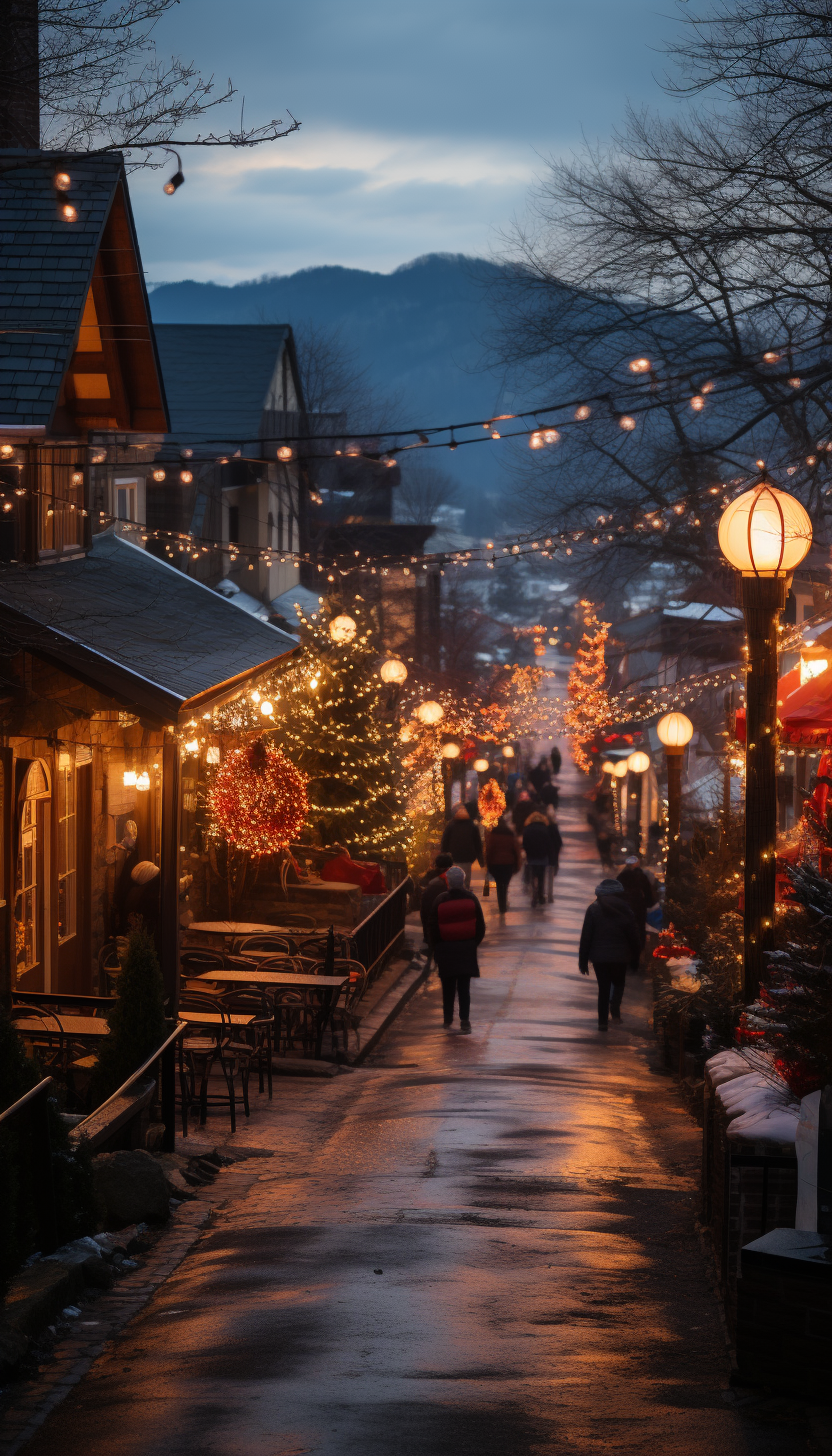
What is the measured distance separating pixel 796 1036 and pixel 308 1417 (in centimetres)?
217

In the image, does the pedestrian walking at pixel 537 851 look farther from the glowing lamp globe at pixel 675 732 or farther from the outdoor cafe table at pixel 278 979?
the outdoor cafe table at pixel 278 979

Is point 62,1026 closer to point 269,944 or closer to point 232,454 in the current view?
point 269,944

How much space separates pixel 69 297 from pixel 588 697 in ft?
54.5

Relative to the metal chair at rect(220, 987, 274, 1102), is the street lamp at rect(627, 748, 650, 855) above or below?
above

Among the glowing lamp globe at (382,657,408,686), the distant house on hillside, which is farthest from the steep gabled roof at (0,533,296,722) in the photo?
the distant house on hillside

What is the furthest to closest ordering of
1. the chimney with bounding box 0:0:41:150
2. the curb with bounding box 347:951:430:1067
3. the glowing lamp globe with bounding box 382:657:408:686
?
the glowing lamp globe with bounding box 382:657:408:686 → the curb with bounding box 347:951:430:1067 → the chimney with bounding box 0:0:41:150

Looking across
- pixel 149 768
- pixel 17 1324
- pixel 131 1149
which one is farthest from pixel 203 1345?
pixel 149 768

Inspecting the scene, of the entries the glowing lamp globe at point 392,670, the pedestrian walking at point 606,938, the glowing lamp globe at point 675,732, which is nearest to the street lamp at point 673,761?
the glowing lamp globe at point 675,732

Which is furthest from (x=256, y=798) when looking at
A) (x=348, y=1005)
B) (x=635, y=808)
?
(x=635, y=808)

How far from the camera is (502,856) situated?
26828 mm

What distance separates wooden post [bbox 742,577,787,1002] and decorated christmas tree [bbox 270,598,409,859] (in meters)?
13.6

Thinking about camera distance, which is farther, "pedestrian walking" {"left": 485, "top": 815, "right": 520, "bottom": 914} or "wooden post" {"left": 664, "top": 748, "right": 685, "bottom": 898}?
"pedestrian walking" {"left": 485, "top": 815, "right": 520, "bottom": 914}

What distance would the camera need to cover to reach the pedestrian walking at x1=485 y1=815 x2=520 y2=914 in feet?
86.9

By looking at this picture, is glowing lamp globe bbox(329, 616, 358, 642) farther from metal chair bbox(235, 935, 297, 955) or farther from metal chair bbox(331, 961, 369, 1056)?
metal chair bbox(331, 961, 369, 1056)
